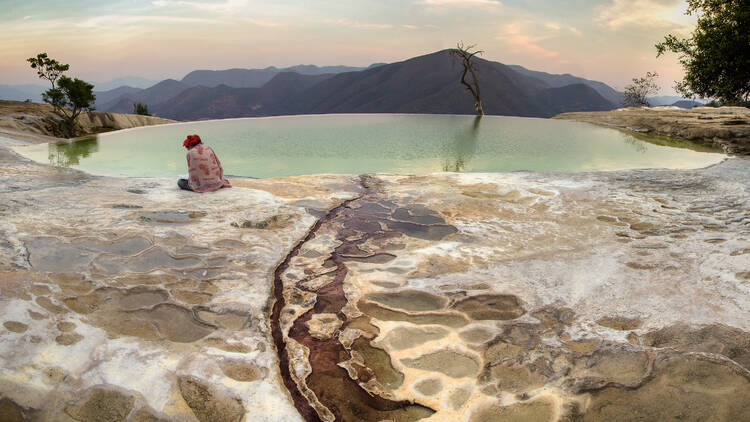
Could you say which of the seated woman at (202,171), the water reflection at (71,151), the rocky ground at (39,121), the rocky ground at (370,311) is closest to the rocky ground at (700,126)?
the rocky ground at (370,311)

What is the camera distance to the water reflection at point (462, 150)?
30.9 feet

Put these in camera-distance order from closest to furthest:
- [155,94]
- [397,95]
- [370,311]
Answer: [370,311] < [397,95] < [155,94]

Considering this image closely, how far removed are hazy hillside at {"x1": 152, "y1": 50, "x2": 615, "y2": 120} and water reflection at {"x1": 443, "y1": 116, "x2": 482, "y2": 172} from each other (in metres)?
69.8

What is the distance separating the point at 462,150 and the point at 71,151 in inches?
451

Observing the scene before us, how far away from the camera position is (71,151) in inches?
452

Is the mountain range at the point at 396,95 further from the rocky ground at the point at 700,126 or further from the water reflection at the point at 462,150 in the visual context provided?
the water reflection at the point at 462,150

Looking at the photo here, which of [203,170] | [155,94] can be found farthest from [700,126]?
[155,94]

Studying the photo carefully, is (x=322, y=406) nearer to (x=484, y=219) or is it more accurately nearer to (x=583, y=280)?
(x=583, y=280)

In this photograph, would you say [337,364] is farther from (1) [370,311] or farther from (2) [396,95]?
(2) [396,95]

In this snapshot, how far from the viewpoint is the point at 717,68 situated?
11.1 meters

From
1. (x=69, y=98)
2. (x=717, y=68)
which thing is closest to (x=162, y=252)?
(x=717, y=68)

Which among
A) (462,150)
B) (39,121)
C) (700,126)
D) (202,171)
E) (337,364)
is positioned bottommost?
(337,364)

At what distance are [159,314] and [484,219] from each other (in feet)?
12.1

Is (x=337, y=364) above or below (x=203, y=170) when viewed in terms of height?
below
